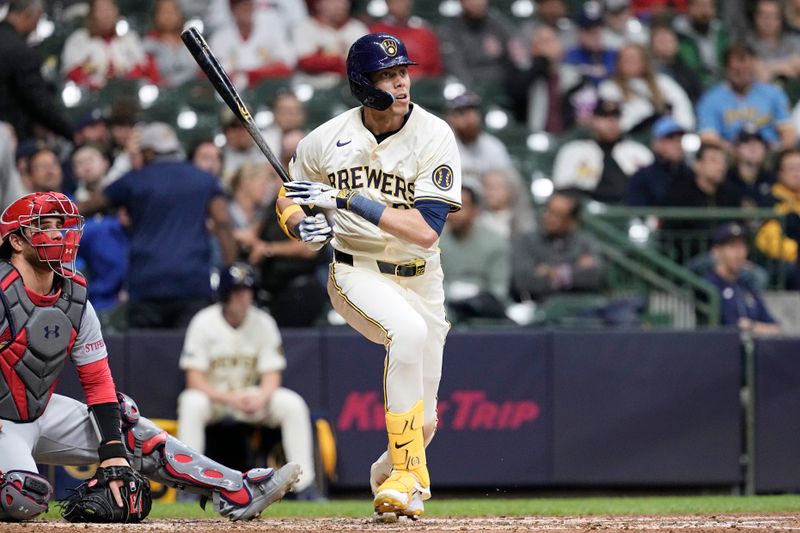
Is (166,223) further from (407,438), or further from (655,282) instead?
(407,438)

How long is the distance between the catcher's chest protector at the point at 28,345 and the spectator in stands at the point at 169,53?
610cm

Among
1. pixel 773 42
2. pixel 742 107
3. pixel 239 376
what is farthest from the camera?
pixel 773 42

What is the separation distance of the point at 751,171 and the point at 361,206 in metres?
6.10

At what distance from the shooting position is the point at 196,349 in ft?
30.5

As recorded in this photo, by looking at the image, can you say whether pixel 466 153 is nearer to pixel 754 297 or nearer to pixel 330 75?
pixel 330 75

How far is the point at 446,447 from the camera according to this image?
32.2 feet

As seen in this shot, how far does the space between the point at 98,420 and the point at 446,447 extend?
4.07m

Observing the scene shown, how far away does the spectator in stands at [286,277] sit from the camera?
9766 millimetres

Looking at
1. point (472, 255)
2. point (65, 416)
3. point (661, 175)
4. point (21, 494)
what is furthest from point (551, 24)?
A: point (21, 494)

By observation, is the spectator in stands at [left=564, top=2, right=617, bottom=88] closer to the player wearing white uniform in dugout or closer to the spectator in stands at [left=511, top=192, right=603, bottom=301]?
the spectator in stands at [left=511, top=192, right=603, bottom=301]

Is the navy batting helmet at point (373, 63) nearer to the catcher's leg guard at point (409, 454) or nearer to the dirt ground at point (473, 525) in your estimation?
the catcher's leg guard at point (409, 454)

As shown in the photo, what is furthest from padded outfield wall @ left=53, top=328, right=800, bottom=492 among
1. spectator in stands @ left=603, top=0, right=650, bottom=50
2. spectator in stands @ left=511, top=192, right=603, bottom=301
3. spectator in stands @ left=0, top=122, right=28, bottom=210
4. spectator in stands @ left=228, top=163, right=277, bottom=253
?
spectator in stands @ left=603, top=0, right=650, bottom=50

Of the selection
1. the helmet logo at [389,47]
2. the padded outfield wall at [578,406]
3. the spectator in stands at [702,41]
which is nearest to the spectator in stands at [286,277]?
the padded outfield wall at [578,406]

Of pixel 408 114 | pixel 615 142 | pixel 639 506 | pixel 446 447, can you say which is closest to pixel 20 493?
pixel 408 114
